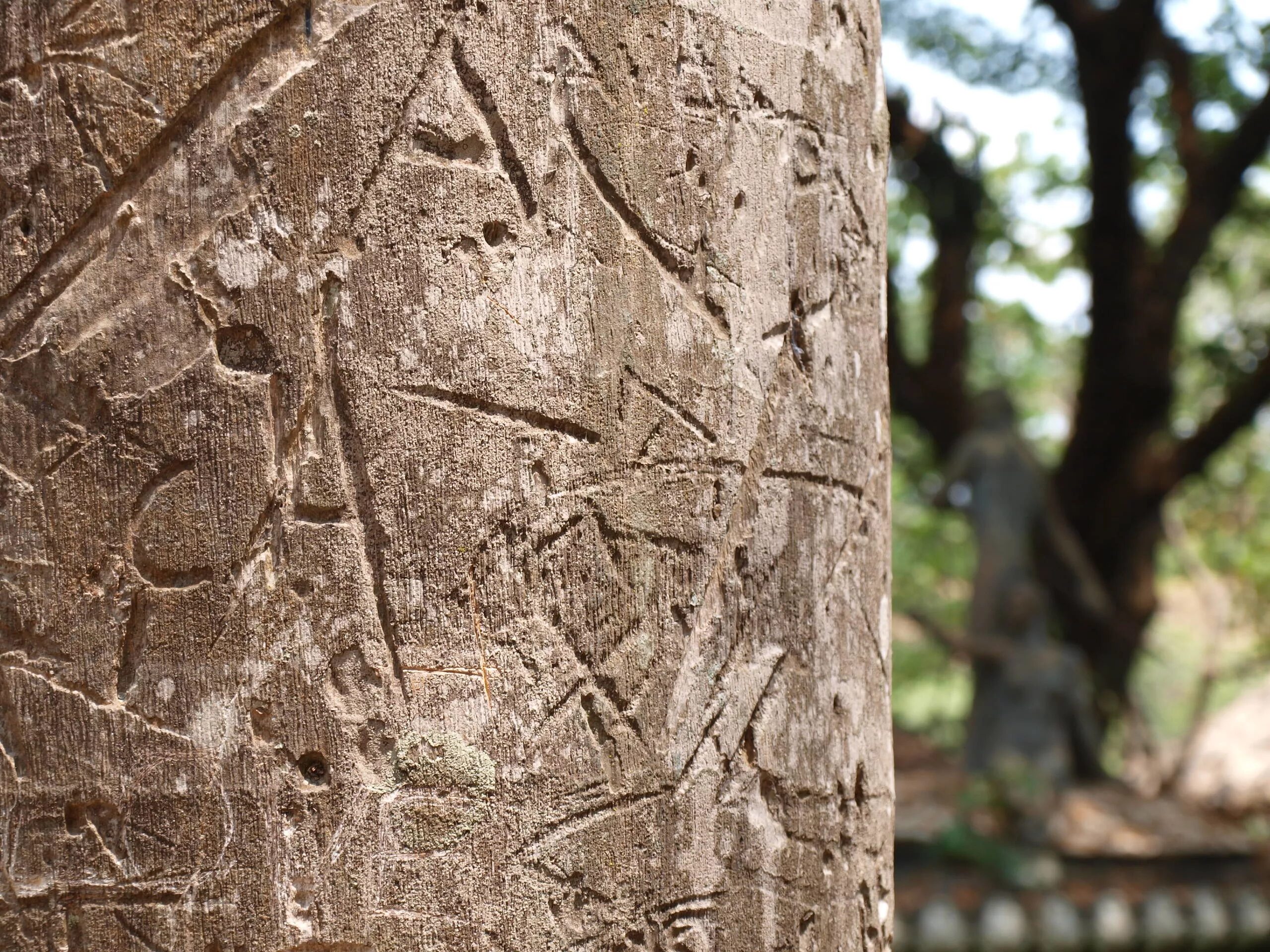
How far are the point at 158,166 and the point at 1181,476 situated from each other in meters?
7.07

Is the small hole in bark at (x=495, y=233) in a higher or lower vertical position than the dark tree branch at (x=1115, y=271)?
lower

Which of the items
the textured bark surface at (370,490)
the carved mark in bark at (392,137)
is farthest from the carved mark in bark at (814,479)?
the carved mark in bark at (392,137)

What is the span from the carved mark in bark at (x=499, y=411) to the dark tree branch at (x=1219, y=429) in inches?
256

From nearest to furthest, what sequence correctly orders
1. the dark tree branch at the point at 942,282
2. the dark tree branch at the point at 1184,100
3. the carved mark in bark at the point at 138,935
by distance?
1. the carved mark in bark at the point at 138,935
2. the dark tree branch at the point at 1184,100
3. the dark tree branch at the point at 942,282

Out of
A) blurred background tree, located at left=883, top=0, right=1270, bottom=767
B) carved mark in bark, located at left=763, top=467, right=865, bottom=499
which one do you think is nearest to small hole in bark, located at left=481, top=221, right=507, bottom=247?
carved mark in bark, located at left=763, top=467, right=865, bottom=499

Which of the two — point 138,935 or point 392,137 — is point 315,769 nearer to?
point 138,935

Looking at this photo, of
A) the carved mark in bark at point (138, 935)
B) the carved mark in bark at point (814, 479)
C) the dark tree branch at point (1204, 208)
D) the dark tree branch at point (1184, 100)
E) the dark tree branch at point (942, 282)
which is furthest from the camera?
the dark tree branch at point (942, 282)

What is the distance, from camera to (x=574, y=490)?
1.24m

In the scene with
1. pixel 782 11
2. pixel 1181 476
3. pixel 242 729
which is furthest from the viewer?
pixel 1181 476

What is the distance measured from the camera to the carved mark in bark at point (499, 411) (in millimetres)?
1205

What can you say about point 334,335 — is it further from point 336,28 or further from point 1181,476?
point 1181,476

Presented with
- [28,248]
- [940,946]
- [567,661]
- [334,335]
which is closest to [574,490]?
[567,661]

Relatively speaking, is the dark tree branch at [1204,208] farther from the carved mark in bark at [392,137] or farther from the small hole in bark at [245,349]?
the small hole in bark at [245,349]

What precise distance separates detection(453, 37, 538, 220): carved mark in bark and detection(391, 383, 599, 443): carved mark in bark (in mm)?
196
